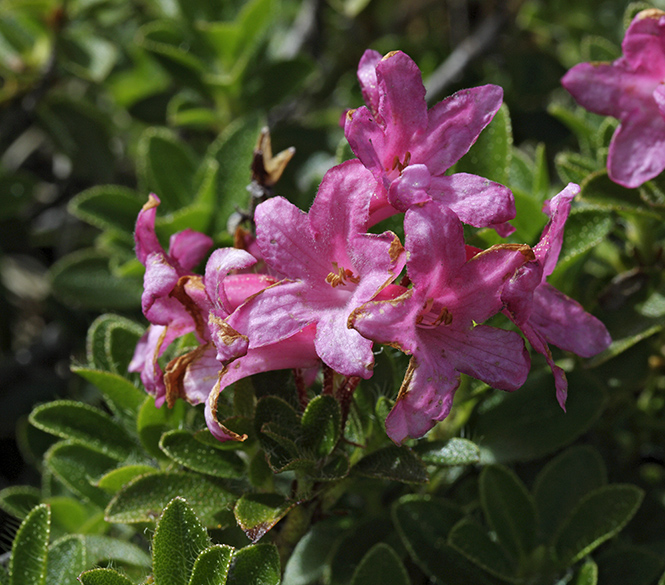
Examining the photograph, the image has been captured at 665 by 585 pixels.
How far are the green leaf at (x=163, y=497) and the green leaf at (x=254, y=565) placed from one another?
132 millimetres

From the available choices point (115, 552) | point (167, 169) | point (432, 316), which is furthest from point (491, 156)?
point (115, 552)

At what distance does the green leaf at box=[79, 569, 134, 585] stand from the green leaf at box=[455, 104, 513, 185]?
106cm

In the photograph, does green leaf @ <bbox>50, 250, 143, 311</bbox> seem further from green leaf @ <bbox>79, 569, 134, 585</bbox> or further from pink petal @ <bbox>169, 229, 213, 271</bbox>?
green leaf @ <bbox>79, 569, 134, 585</bbox>

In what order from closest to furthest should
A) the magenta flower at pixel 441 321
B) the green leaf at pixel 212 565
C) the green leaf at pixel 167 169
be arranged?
the magenta flower at pixel 441 321
the green leaf at pixel 212 565
the green leaf at pixel 167 169

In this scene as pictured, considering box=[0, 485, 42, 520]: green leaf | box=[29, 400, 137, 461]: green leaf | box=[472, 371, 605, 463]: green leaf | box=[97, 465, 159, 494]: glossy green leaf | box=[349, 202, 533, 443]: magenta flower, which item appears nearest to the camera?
box=[349, 202, 533, 443]: magenta flower

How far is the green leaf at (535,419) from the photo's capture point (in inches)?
65.4

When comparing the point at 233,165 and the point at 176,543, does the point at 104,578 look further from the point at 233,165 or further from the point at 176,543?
the point at 233,165

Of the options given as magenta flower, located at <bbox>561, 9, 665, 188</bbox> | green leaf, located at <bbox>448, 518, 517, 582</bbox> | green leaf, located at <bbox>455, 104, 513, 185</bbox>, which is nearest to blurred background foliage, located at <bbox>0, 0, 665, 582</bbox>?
green leaf, located at <bbox>455, 104, 513, 185</bbox>

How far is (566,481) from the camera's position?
1.77 meters

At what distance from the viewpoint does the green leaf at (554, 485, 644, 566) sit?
158 cm

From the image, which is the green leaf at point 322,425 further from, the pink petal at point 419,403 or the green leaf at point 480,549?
the green leaf at point 480,549

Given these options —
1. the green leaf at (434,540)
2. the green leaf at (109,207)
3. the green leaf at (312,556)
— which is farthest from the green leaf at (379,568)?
the green leaf at (109,207)

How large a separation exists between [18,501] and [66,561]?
458mm

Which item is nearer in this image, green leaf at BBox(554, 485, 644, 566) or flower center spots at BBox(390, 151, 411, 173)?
flower center spots at BBox(390, 151, 411, 173)
